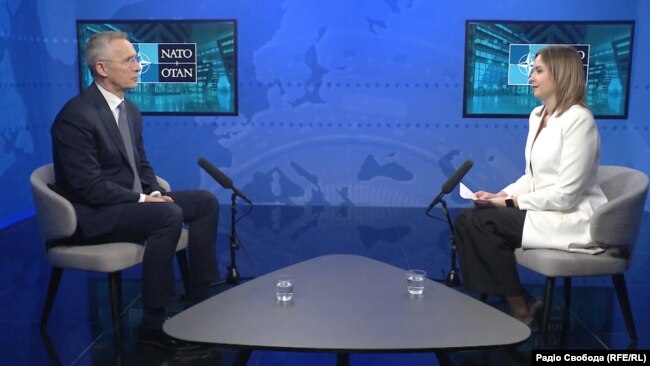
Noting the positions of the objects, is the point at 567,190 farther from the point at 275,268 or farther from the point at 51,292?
the point at 51,292

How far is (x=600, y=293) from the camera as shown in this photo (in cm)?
412

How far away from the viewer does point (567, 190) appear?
3.21m

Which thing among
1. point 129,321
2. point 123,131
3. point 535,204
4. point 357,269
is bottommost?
point 129,321

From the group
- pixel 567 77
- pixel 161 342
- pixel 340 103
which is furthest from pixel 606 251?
pixel 340 103

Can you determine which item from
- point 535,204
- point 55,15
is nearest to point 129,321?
point 535,204

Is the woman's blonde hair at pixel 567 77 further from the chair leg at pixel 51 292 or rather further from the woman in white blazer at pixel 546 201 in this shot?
the chair leg at pixel 51 292

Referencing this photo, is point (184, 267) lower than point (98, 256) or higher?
lower

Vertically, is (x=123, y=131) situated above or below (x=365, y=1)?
below

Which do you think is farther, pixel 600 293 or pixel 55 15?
pixel 55 15

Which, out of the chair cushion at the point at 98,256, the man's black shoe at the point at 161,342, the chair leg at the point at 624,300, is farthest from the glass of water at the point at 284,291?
the chair leg at the point at 624,300

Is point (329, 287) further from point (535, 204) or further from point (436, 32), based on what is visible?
point (436, 32)

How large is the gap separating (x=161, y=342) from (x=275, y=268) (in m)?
1.47

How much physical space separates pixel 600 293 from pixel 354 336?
2.56 m

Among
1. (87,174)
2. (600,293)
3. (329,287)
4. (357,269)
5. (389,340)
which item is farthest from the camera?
(600,293)
